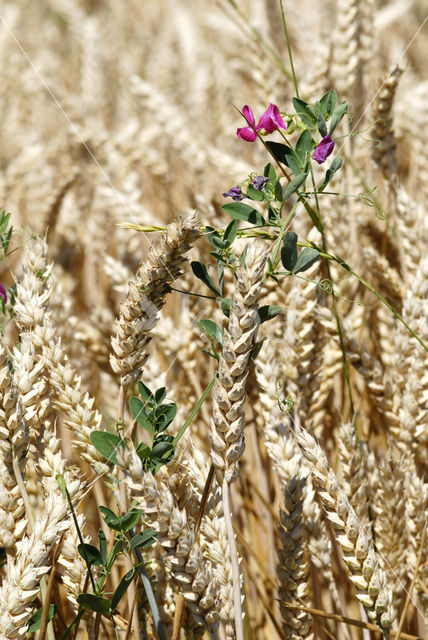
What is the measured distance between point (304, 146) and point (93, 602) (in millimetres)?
341

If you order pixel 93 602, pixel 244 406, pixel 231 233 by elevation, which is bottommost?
pixel 93 602

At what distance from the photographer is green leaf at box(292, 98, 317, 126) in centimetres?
49

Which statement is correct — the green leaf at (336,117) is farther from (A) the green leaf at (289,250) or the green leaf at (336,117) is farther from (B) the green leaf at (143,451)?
(B) the green leaf at (143,451)

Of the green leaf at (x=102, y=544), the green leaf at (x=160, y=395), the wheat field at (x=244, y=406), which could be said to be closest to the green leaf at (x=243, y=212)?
the wheat field at (x=244, y=406)

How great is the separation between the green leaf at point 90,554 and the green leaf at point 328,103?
34 cm

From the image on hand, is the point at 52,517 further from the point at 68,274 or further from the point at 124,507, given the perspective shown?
the point at 68,274

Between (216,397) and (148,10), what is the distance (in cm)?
293

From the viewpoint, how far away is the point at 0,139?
2068 mm

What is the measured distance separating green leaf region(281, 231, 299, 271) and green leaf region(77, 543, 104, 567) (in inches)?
9.3

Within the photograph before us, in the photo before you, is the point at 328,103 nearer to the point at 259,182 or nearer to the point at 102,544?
the point at 259,182

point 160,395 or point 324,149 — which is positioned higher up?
point 324,149

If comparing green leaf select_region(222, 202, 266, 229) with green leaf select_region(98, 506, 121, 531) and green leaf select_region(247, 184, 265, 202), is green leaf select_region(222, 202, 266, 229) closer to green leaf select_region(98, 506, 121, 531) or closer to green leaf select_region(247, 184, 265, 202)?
green leaf select_region(247, 184, 265, 202)

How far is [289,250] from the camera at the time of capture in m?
0.47

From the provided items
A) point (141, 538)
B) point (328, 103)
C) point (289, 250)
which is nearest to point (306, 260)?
point (289, 250)
